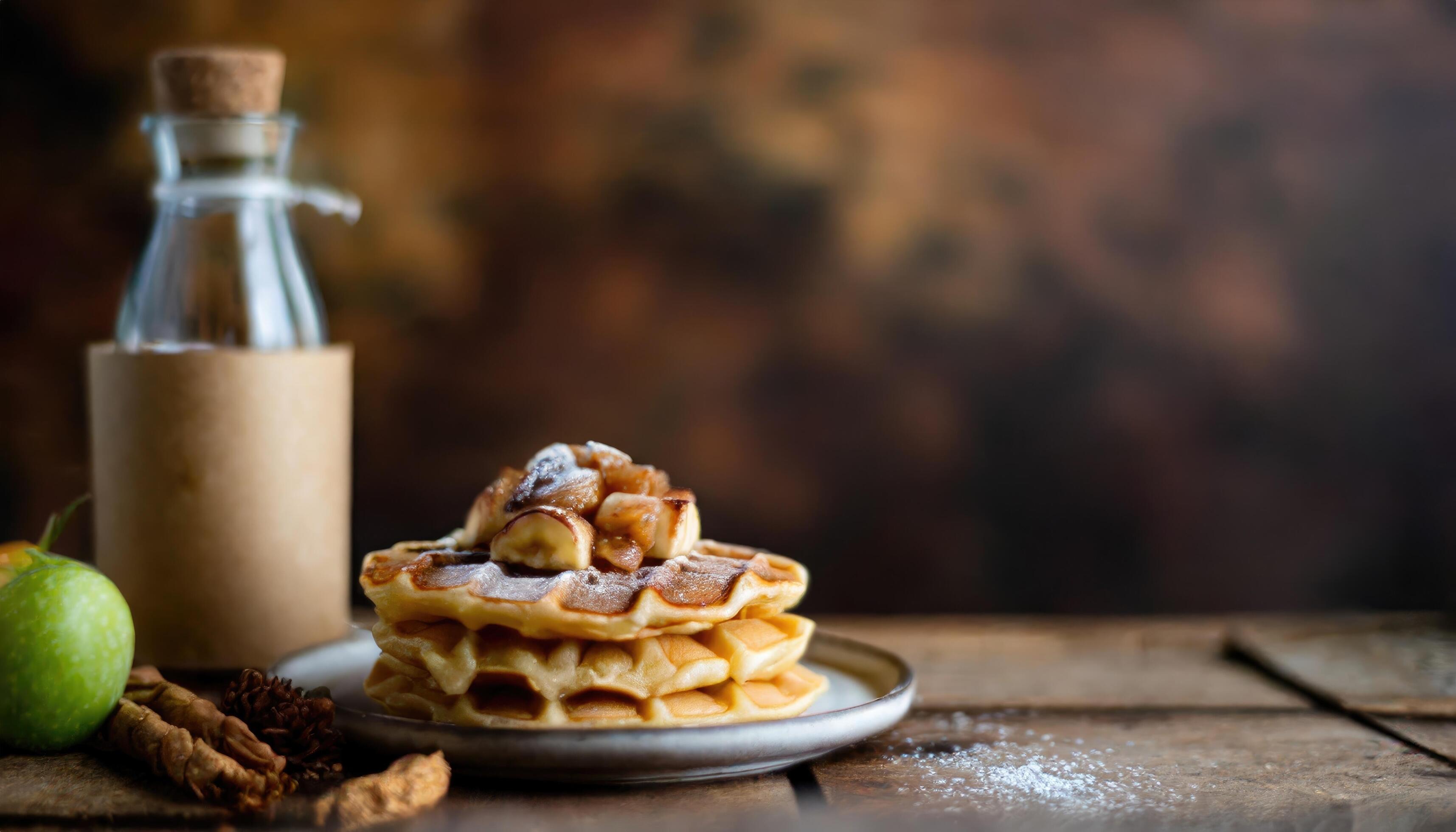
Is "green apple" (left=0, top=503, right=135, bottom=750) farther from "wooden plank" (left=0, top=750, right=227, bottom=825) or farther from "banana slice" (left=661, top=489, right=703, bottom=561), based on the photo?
"banana slice" (left=661, top=489, right=703, bottom=561)

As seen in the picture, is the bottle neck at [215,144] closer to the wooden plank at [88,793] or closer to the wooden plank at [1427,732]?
the wooden plank at [88,793]

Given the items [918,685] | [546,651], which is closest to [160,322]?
[546,651]

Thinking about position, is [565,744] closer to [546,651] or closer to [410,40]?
[546,651]

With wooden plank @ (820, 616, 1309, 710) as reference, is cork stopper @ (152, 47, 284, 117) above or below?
above

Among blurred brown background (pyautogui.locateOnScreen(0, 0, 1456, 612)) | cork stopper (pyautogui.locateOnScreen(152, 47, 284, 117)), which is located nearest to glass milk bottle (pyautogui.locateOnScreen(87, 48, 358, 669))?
cork stopper (pyautogui.locateOnScreen(152, 47, 284, 117))

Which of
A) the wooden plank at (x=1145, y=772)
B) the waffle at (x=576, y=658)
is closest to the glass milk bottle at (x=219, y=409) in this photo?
the waffle at (x=576, y=658)

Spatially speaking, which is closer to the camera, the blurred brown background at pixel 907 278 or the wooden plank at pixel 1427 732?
the wooden plank at pixel 1427 732
